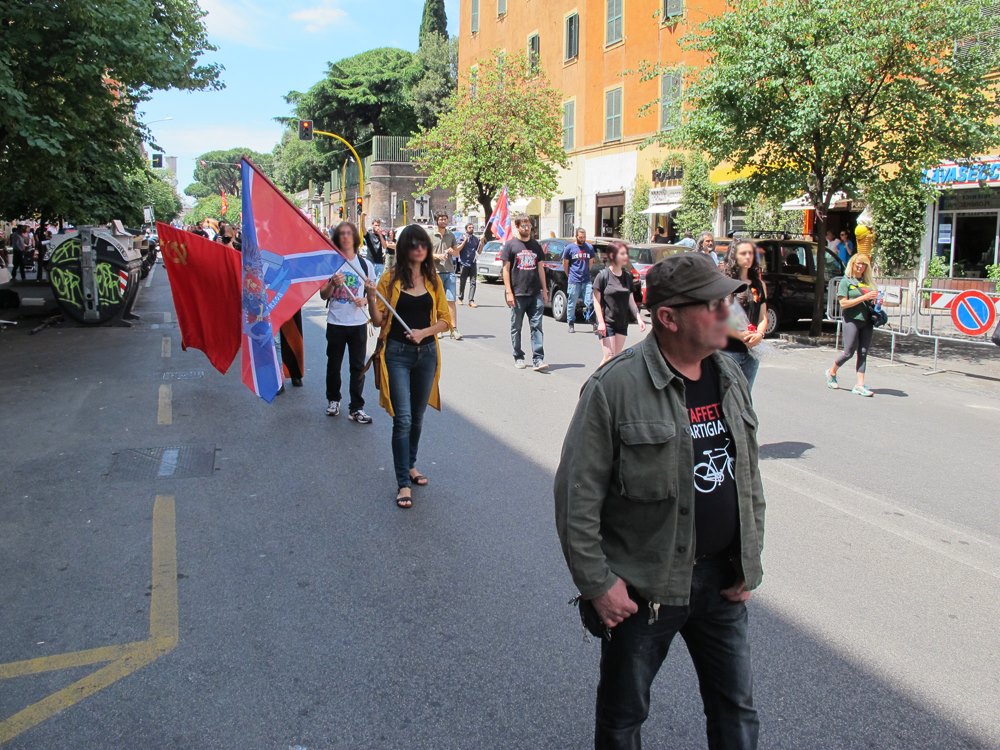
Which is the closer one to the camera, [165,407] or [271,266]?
[271,266]

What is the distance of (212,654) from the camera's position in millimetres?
3723

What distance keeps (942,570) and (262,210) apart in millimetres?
4882

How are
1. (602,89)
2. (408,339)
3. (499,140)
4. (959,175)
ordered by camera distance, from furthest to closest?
(602,89)
(499,140)
(959,175)
(408,339)

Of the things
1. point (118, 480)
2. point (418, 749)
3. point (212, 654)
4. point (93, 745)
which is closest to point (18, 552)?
point (118, 480)

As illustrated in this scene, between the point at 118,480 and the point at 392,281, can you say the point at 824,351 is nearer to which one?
the point at 392,281

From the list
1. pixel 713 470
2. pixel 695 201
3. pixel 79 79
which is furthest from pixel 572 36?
pixel 713 470

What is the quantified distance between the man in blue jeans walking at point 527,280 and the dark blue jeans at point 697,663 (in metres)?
8.48

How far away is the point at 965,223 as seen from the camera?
20859 millimetres

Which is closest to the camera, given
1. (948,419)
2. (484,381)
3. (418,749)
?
(418,749)

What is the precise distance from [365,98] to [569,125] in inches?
1139

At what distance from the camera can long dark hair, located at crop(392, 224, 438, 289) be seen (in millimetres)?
5824

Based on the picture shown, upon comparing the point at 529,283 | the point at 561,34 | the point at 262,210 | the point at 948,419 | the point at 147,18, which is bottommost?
the point at 948,419

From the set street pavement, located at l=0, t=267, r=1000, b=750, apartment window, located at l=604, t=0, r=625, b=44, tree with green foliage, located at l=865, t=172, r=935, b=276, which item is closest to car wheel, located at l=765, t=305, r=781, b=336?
tree with green foliage, located at l=865, t=172, r=935, b=276

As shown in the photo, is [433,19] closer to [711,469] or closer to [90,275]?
[90,275]
